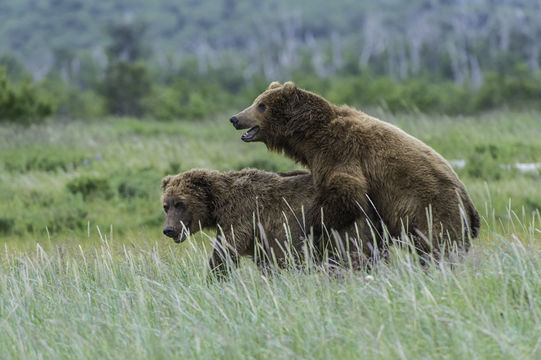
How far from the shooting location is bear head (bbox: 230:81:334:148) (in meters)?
5.48

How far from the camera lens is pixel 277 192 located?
5.62 m

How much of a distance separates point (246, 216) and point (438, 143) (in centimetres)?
754

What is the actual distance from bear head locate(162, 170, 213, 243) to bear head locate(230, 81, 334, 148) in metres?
0.51

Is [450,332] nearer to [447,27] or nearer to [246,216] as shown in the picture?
[246,216]

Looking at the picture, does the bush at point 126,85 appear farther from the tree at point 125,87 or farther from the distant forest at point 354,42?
the distant forest at point 354,42

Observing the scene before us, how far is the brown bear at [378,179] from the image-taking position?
495 centimetres

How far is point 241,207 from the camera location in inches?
221

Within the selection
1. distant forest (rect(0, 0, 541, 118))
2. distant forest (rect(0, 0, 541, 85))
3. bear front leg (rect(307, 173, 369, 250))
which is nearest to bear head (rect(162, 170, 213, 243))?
bear front leg (rect(307, 173, 369, 250))

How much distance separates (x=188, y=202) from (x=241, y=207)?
0.40 meters

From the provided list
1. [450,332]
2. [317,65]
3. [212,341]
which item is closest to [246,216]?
[212,341]

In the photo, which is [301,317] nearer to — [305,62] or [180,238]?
[180,238]

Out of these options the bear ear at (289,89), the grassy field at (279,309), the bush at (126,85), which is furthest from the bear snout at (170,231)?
the bush at (126,85)

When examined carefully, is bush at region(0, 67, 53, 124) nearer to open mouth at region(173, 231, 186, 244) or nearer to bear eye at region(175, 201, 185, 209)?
bear eye at region(175, 201, 185, 209)

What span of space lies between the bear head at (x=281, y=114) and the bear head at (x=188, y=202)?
1.67ft
